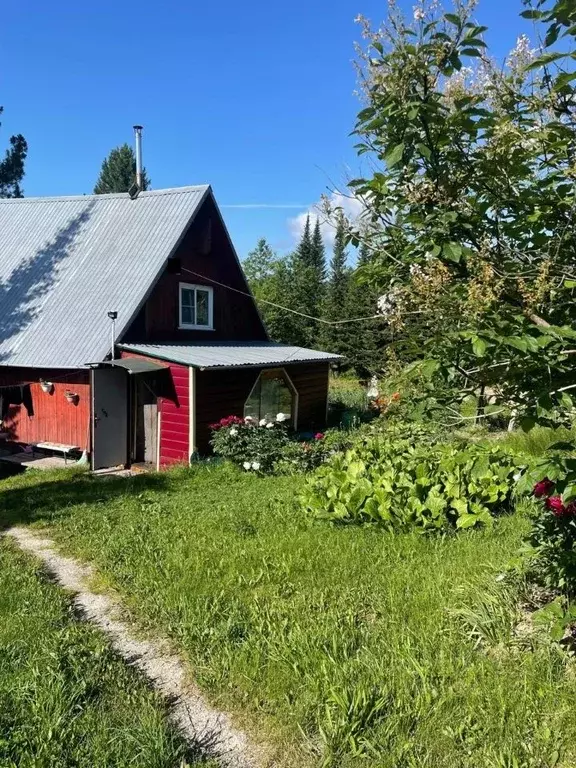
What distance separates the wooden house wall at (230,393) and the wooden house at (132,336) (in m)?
0.04

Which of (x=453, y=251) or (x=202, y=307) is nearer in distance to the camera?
(x=453, y=251)

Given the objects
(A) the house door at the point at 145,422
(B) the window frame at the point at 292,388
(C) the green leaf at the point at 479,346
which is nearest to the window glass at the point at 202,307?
(B) the window frame at the point at 292,388

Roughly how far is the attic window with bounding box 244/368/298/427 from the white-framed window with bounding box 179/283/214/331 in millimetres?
2204

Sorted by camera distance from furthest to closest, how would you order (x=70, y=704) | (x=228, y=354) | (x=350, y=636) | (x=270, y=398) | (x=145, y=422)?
(x=270, y=398), (x=228, y=354), (x=145, y=422), (x=350, y=636), (x=70, y=704)

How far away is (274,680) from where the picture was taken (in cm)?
355

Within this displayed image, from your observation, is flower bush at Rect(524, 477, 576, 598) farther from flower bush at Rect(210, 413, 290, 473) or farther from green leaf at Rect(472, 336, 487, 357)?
flower bush at Rect(210, 413, 290, 473)

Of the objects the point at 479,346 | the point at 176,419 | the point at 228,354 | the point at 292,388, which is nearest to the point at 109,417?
the point at 176,419

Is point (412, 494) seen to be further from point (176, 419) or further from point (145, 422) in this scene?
point (145, 422)

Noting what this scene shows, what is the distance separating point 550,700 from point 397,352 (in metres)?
2.04

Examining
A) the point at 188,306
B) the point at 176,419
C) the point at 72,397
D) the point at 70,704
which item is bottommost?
the point at 70,704

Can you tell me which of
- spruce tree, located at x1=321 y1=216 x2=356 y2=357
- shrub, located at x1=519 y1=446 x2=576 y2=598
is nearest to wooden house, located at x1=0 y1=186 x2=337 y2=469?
shrub, located at x1=519 y1=446 x2=576 y2=598

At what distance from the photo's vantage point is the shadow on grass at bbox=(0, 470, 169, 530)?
8258mm

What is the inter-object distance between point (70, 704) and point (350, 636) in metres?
1.77

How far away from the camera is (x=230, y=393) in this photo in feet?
44.7
